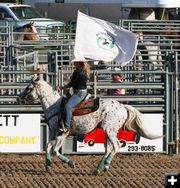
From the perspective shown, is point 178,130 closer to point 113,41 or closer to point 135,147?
point 135,147

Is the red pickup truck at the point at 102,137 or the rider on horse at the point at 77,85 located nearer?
the rider on horse at the point at 77,85

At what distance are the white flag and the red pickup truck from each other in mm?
1180

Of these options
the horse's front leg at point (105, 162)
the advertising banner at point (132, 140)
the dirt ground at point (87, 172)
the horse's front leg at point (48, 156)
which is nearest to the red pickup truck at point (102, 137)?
the advertising banner at point (132, 140)

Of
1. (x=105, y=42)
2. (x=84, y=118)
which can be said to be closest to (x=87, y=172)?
(x=84, y=118)

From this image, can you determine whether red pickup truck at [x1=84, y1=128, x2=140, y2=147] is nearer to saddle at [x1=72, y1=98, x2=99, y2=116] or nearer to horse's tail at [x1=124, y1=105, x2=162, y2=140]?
horse's tail at [x1=124, y1=105, x2=162, y2=140]

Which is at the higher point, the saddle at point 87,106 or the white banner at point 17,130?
the saddle at point 87,106

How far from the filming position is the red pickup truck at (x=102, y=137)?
17.7 metres

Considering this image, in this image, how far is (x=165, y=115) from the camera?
1809 centimetres

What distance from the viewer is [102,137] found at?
58.2 feet

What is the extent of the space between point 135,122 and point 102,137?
1357mm

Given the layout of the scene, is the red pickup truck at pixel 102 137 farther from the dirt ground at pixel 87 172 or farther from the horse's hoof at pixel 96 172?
the horse's hoof at pixel 96 172

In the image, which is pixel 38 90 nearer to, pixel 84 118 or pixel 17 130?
pixel 84 118

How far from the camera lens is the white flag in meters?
17.4

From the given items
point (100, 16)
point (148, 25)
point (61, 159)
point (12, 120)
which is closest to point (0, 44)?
point (148, 25)
